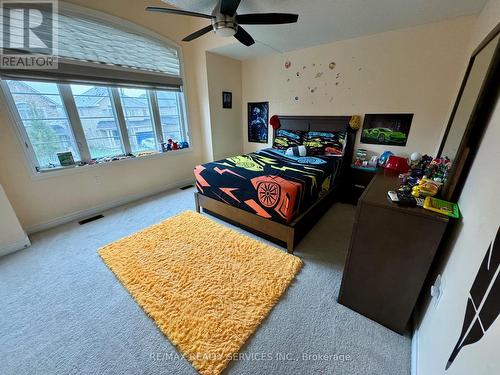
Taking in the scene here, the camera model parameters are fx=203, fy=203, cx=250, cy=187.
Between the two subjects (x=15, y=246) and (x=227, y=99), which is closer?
(x=15, y=246)

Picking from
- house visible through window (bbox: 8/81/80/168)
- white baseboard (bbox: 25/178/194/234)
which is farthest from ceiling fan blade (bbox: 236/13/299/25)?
white baseboard (bbox: 25/178/194/234)

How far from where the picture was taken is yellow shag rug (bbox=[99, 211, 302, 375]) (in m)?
1.33

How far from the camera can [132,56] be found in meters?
2.96

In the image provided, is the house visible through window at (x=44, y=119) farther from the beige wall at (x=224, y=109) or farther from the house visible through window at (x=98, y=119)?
the beige wall at (x=224, y=109)

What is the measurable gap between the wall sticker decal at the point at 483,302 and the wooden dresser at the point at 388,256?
1.42ft

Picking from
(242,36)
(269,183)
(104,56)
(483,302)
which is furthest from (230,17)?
(483,302)

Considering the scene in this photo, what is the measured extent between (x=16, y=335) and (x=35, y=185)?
179cm

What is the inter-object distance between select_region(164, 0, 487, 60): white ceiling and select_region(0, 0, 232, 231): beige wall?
0.98 metres

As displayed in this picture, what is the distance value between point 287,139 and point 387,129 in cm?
156

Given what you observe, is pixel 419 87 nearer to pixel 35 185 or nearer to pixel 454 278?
pixel 454 278

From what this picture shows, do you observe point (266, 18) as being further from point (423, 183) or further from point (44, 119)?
point (44, 119)

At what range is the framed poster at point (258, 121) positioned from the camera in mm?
4141

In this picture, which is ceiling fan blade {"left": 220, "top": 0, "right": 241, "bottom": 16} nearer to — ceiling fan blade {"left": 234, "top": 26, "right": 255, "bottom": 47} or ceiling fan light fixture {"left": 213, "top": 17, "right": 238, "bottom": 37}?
ceiling fan light fixture {"left": 213, "top": 17, "right": 238, "bottom": 37}

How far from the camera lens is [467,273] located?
0.84 meters
